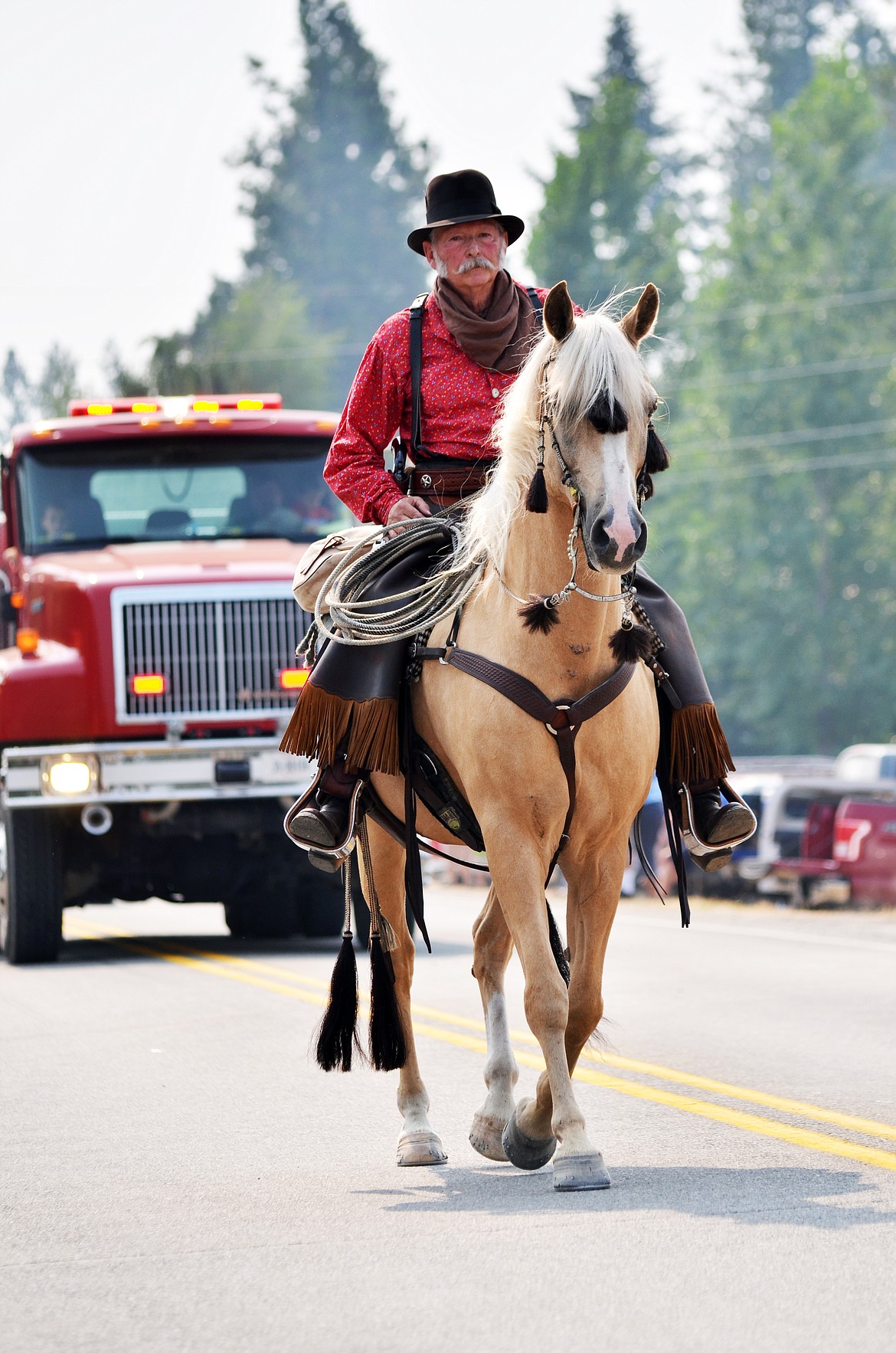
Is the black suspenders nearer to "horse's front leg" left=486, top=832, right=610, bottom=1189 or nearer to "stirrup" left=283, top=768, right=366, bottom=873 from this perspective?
"stirrup" left=283, top=768, right=366, bottom=873

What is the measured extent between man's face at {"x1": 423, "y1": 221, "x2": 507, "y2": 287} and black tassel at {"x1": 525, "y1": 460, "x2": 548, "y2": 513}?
141 centimetres

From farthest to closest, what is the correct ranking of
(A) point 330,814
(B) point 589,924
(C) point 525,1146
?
1. (A) point 330,814
2. (C) point 525,1146
3. (B) point 589,924

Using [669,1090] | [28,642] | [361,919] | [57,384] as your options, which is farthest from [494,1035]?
[57,384]

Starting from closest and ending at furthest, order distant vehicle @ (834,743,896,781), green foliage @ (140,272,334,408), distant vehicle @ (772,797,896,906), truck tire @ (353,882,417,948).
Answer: truck tire @ (353,882,417,948) < distant vehicle @ (772,797,896,906) < distant vehicle @ (834,743,896,781) < green foliage @ (140,272,334,408)

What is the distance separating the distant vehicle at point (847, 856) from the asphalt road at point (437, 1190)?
5.60 m

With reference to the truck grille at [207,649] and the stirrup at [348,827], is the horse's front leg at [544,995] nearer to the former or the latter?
the stirrup at [348,827]

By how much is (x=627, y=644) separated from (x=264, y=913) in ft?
33.0

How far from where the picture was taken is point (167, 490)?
15.0m

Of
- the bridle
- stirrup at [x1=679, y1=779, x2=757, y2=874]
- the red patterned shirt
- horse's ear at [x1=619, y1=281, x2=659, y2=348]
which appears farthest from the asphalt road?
horse's ear at [x1=619, y1=281, x2=659, y2=348]

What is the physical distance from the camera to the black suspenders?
7375 millimetres

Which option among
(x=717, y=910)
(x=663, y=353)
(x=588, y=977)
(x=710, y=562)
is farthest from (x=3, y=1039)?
(x=663, y=353)

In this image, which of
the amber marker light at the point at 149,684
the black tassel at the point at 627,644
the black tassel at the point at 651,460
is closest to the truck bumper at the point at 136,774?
the amber marker light at the point at 149,684

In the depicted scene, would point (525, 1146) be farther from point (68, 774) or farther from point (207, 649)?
point (207, 649)

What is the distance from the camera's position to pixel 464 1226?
18.7ft
